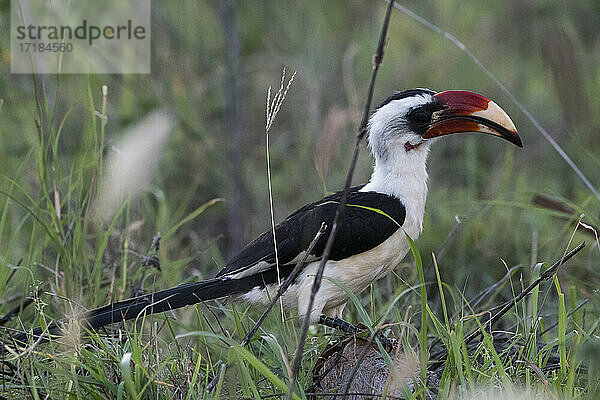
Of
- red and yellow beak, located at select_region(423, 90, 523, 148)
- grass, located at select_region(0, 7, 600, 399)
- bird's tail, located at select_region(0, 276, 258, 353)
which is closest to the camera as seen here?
grass, located at select_region(0, 7, 600, 399)

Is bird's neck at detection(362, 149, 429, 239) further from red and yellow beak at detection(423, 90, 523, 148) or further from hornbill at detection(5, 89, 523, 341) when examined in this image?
red and yellow beak at detection(423, 90, 523, 148)

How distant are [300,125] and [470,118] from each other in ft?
8.58

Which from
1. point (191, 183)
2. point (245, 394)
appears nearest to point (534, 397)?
point (245, 394)

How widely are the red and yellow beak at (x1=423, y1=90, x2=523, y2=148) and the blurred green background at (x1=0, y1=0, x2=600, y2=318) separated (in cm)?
54

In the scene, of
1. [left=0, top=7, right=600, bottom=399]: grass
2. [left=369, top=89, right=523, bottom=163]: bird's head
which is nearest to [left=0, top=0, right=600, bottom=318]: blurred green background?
[left=0, top=7, right=600, bottom=399]: grass

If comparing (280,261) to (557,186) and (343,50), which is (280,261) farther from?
(343,50)

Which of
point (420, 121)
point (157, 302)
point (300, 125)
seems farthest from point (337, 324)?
point (300, 125)

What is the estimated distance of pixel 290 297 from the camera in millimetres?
2936

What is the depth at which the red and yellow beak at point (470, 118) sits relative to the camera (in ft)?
9.22

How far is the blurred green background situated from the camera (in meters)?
3.86

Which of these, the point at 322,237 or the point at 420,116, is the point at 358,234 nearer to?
the point at 322,237

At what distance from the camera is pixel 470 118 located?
2.90m

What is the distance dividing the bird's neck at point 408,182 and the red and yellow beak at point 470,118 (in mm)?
114

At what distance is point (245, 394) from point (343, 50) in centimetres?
426
